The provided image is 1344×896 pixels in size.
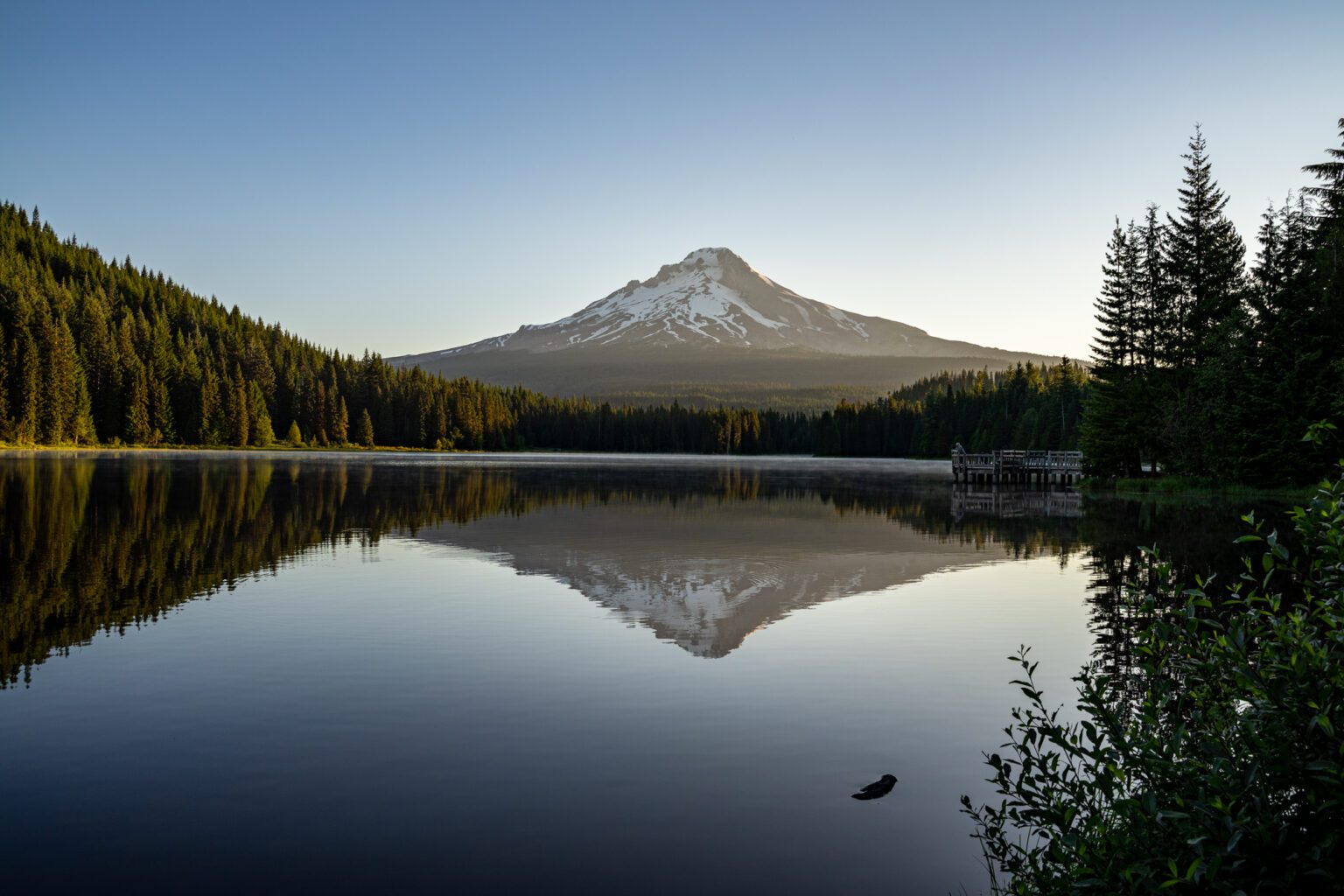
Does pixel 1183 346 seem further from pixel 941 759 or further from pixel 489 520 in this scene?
pixel 941 759

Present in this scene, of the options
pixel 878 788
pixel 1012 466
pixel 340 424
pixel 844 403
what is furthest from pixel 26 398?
pixel 844 403

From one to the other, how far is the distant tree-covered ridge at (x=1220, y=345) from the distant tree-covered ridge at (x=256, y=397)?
48.4 metres

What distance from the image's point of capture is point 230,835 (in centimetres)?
707

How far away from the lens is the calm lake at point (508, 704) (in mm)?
6898

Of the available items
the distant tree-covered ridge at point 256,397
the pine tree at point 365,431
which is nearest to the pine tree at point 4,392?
the distant tree-covered ridge at point 256,397

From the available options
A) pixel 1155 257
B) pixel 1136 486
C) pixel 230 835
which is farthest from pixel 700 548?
pixel 1155 257

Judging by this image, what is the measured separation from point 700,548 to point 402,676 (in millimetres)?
14940

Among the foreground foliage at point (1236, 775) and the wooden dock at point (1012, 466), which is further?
the wooden dock at point (1012, 466)

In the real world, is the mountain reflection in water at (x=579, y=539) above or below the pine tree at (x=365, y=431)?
below

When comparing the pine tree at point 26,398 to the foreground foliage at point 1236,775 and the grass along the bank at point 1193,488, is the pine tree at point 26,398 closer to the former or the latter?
the grass along the bank at point 1193,488

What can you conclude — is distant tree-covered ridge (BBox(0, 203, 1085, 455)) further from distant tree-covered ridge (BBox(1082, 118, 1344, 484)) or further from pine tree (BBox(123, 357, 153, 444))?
distant tree-covered ridge (BBox(1082, 118, 1344, 484))

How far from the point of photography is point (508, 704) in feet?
35.0

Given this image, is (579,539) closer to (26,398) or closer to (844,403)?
(26,398)

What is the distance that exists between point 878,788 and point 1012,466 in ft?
232
